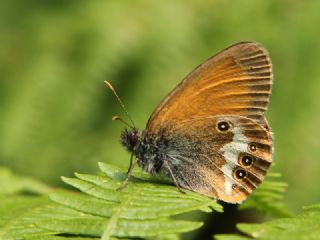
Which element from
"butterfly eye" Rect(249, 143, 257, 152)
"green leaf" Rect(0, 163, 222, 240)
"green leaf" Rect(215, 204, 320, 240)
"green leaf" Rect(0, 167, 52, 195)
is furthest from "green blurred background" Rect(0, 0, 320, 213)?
"green leaf" Rect(215, 204, 320, 240)

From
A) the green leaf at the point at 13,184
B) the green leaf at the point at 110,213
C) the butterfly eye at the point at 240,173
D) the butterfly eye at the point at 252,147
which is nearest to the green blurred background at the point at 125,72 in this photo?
the green leaf at the point at 13,184

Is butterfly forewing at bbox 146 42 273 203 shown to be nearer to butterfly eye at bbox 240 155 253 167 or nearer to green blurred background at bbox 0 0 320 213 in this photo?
butterfly eye at bbox 240 155 253 167

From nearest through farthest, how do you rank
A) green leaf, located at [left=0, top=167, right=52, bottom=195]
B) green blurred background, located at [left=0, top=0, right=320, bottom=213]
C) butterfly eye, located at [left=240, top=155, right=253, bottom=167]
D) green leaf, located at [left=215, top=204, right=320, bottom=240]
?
green leaf, located at [left=215, top=204, right=320, bottom=240]
butterfly eye, located at [left=240, top=155, right=253, bottom=167]
green leaf, located at [left=0, top=167, right=52, bottom=195]
green blurred background, located at [left=0, top=0, right=320, bottom=213]

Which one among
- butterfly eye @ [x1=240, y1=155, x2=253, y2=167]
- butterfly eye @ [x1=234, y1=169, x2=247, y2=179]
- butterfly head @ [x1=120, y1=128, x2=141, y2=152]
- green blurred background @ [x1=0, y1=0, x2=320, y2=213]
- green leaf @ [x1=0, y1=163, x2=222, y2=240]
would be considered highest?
green blurred background @ [x1=0, y1=0, x2=320, y2=213]

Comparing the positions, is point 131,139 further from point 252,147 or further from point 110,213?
point 110,213

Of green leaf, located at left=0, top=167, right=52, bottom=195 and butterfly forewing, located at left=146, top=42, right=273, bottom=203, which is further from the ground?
green leaf, located at left=0, top=167, right=52, bottom=195

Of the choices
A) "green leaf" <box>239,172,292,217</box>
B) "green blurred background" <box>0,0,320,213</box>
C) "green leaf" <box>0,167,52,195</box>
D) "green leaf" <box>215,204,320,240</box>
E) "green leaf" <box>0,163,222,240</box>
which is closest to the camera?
"green leaf" <box>215,204,320,240</box>

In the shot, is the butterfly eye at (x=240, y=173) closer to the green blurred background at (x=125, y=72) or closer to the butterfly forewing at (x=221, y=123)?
the butterfly forewing at (x=221, y=123)
